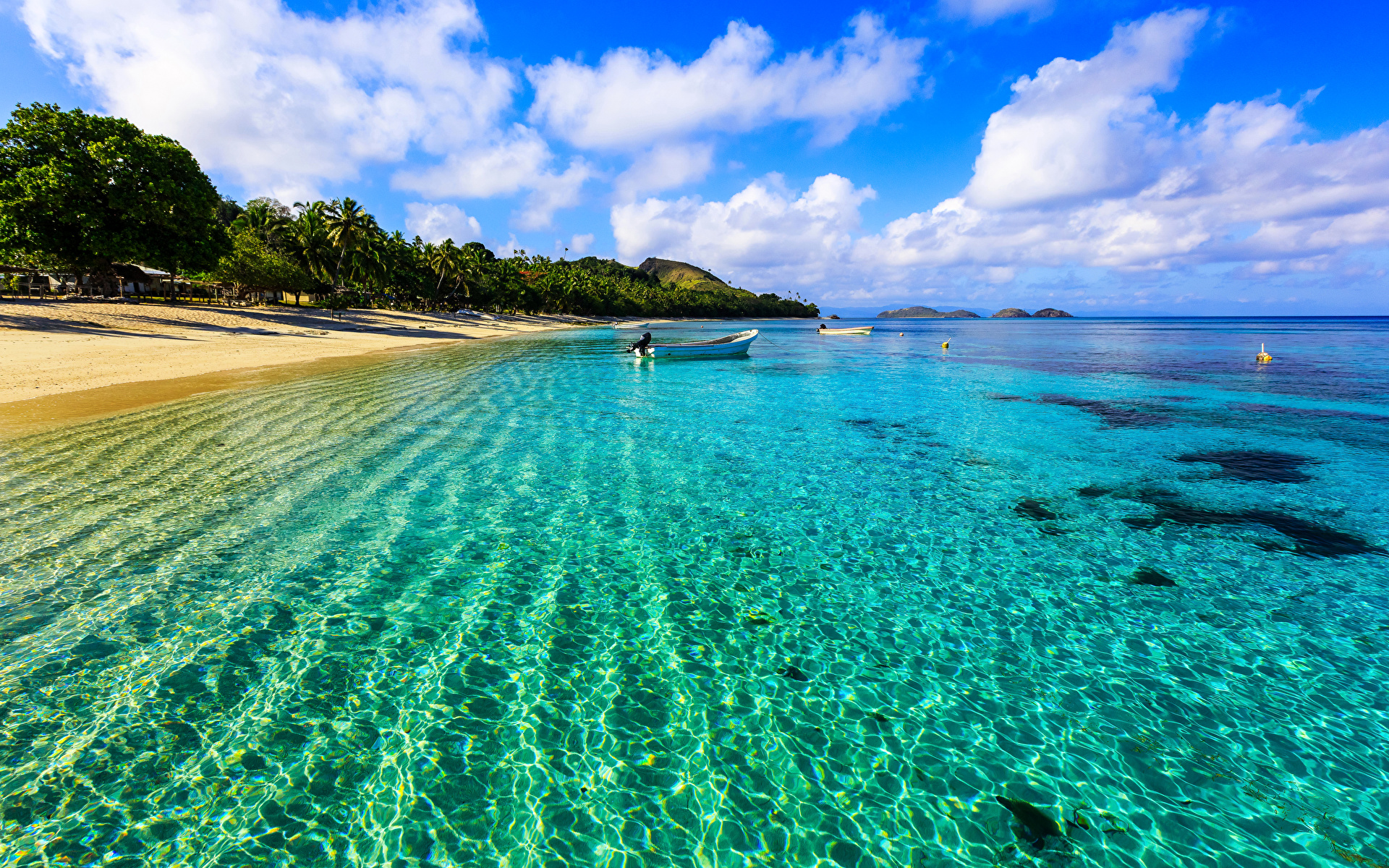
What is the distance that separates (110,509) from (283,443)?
13.9 ft

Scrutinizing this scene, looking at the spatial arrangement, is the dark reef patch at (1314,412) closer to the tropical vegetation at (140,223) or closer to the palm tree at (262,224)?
the tropical vegetation at (140,223)

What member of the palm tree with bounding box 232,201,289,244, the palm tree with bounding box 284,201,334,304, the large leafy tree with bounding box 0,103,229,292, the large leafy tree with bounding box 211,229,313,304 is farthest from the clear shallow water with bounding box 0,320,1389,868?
the palm tree with bounding box 232,201,289,244

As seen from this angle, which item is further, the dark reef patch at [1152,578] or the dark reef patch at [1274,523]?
the dark reef patch at [1274,523]

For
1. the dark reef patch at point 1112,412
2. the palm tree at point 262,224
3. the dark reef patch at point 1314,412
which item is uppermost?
the palm tree at point 262,224

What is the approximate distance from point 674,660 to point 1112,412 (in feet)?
69.9

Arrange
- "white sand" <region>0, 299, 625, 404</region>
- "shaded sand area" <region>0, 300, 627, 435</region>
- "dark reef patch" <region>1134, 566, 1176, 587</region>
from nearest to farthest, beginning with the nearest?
"dark reef patch" <region>1134, 566, 1176, 587</region> → "shaded sand area" <region>0, 300, 627, 435</region> → "white sand" <region>0, 299, 625, 404</region>

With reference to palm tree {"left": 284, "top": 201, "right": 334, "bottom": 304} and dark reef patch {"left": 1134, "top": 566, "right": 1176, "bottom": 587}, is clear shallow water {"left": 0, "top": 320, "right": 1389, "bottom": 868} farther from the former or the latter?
palm tree {"left": 284, "top": 201, "right": 334, "bottom": 304}

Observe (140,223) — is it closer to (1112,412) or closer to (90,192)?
(90,192)

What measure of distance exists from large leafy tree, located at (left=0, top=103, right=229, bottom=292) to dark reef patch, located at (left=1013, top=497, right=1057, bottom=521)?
47.8 meters

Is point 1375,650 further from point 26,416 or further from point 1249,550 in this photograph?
point 26,416

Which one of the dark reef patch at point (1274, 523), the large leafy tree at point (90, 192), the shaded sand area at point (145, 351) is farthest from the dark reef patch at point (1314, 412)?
the large leafy tree at point (90, 192)

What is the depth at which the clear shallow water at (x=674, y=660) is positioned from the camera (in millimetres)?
3779

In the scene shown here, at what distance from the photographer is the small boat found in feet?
115

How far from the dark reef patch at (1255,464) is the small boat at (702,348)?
25.7 metres
